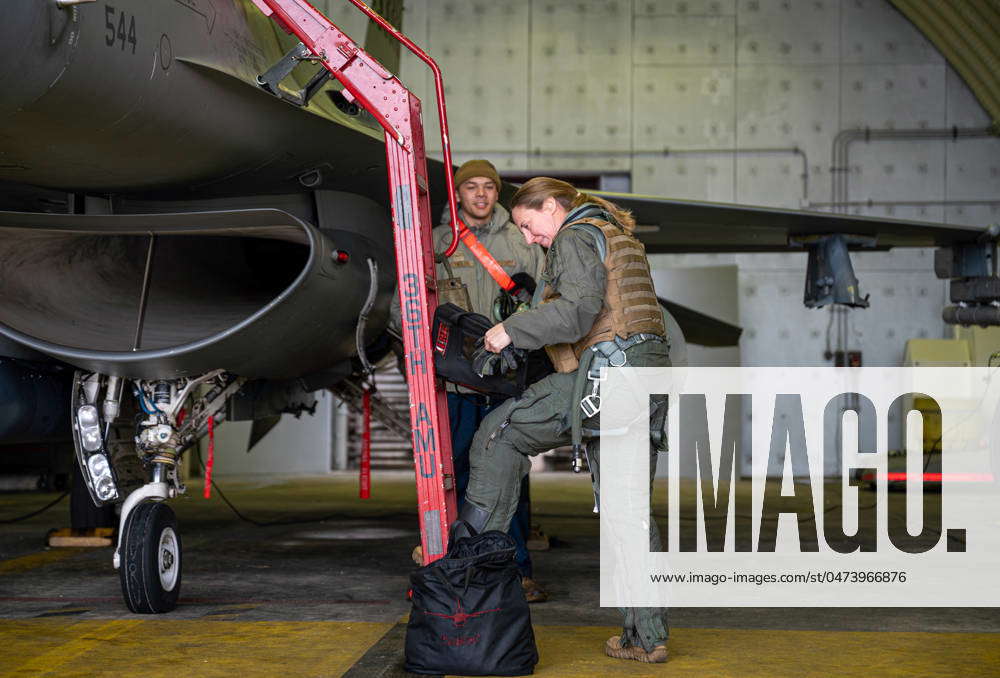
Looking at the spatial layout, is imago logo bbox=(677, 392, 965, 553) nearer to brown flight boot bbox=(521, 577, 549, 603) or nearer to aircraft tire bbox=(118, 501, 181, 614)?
brown flight boot bbox=(521, 577, 549, 603)

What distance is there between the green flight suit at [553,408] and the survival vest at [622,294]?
0.05 meters

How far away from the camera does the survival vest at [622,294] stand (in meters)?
3.89

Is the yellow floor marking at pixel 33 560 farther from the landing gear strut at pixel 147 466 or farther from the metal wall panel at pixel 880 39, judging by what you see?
the metal wall panel at pixel 880 39

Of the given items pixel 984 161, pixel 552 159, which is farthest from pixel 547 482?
pixel 984 161

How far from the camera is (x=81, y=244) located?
5430 mm

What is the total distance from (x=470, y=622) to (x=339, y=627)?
102cm

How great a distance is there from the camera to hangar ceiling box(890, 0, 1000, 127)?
1353 centimetres

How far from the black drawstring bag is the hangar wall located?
1171 cm

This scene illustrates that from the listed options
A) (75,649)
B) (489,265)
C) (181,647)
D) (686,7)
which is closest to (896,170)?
(686,7)

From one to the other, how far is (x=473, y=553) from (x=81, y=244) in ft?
9.30

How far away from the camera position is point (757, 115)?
49.6 ft

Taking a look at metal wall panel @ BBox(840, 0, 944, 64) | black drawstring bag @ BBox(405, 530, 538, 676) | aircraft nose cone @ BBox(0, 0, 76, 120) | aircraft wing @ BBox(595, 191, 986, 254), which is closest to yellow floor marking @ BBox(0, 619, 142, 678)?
black drawstring bag @ BBox(405, 530, 538, 676)

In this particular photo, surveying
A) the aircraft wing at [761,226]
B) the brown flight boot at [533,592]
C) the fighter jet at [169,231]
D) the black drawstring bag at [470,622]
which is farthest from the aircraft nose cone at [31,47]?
the aircraft wing at [761,226]

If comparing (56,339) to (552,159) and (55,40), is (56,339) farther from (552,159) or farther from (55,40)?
(552,159)
